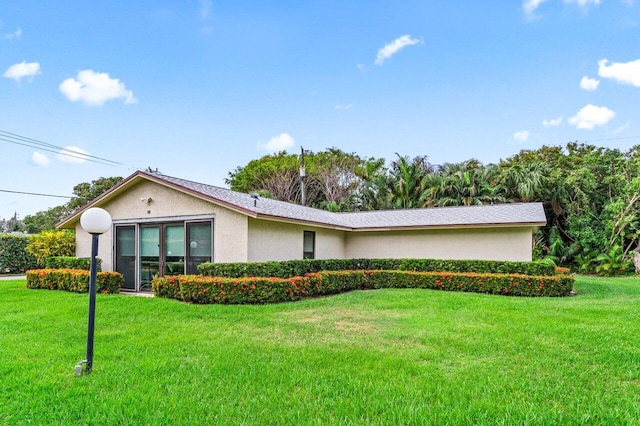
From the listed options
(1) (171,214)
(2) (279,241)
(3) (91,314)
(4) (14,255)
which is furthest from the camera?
(4) (14,255)

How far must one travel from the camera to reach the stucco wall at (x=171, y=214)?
11.0 meters

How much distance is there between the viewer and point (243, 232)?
1092 centimetres

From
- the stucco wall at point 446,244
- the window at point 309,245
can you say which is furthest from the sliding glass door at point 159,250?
the stucco wall at point 446,244

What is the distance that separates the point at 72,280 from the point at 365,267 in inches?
389

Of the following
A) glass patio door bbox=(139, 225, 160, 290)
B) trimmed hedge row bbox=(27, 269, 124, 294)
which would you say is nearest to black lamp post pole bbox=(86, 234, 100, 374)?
trimmed hedge row bbox=(27, 269, 124, 294)

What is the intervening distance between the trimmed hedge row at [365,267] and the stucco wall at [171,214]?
0.76 m

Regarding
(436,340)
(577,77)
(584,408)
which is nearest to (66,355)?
(436,340)

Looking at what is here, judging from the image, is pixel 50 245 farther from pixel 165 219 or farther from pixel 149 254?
pixel 165 219

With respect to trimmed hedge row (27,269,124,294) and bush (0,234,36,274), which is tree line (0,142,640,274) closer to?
bush (0,234,36,274)

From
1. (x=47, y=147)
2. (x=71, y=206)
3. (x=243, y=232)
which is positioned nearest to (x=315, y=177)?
(x=47, y=147)

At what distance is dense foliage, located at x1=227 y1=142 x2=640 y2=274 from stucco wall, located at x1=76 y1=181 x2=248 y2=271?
49.1 feet

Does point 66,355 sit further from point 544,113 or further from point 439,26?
point 544,113

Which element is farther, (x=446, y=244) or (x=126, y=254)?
(x=446, y=244)

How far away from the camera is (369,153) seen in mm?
34906
